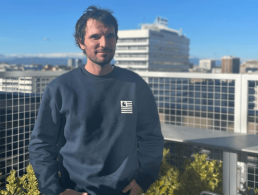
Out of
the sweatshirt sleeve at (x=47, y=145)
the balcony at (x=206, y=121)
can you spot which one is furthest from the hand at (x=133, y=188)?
the balcony at (x=206, y=121)

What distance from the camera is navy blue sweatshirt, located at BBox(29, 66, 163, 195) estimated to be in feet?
5.77

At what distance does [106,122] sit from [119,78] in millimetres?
337

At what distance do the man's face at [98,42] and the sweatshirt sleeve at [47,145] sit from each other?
0.39 metres

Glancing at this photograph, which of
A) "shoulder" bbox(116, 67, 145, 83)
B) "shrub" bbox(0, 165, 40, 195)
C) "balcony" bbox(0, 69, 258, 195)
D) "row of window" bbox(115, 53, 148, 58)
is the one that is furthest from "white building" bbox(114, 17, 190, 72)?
"shoulder" bbox(116, 67, 145, 83)

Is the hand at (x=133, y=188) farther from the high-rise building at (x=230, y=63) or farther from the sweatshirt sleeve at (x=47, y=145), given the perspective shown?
→ the high-rise building at (x=230, y=63)

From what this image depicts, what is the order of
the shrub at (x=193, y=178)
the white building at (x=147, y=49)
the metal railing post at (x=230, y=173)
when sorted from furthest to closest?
1. the white building at (x=147, y=49)
2. the metal railing post at (x=230, y=173)
3. the shrub at (x=193, y=178)

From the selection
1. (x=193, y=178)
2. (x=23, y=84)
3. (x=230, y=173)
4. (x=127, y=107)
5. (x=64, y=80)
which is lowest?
(x=193, y=178)

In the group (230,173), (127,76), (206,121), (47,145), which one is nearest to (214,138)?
(230,173)

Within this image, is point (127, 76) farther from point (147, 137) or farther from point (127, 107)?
point (147, 137)

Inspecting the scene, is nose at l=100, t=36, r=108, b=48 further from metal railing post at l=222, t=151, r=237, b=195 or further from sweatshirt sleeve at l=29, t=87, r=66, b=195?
metal railing post at l=222, t=151, r=237, b=195

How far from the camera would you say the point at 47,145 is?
5.87 ft

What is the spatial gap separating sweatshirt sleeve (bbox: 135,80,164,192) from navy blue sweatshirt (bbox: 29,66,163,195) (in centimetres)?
6

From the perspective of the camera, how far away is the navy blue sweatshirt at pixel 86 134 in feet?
5.77

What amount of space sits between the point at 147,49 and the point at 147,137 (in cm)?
10912
